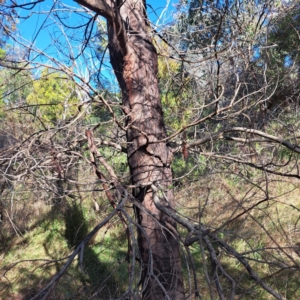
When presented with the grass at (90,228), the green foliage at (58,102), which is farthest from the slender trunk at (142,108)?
the grass at (90,228)

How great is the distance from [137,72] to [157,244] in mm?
1434

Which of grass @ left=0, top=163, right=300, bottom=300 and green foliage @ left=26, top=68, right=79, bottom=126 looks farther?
grass @ left=0, top=163, right=300, bottom=300

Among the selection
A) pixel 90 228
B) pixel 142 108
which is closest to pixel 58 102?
pixel 142 108

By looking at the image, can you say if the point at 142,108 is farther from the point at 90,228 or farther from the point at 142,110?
the point at 90,228

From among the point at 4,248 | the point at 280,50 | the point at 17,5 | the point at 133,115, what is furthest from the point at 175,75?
the point at 4,248

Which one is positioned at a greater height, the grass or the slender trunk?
the slender trunk

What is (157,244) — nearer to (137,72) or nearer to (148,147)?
(148,147)

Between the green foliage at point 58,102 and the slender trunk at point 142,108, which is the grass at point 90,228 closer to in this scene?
the green foliage at point 58,102

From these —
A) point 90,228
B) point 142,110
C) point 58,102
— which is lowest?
point 90,228

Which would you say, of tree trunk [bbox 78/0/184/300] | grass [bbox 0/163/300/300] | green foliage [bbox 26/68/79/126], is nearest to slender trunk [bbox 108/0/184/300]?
tree trunk [bbox 78/0/184/300]

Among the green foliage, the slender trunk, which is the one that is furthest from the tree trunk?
the green foliage

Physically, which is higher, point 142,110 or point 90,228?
point 142,110

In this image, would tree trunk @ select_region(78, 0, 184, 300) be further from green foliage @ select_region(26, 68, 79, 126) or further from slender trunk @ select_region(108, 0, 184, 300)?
green foliage @ select_region(26, 68, 79, 126)

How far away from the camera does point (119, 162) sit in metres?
5.65
